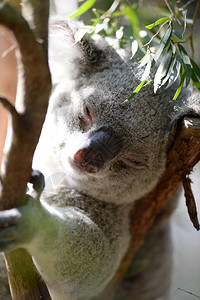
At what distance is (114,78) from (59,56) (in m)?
Result: 0.41

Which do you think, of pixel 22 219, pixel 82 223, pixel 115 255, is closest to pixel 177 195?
pixel 115 255

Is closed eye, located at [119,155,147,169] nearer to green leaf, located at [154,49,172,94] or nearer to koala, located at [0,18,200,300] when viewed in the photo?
koala, located at [0,18,200,300]

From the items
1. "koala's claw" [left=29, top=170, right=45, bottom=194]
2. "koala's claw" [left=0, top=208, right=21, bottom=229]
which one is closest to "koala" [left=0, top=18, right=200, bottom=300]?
"koala's claw" [left=29, top=170, right=45, bottom=194]

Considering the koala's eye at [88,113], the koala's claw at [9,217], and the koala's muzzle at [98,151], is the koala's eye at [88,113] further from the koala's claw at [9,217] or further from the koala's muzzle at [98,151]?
the koala's claw at [9,217]

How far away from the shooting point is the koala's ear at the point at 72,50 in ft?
6.75

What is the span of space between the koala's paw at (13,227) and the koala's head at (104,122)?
1.59ft

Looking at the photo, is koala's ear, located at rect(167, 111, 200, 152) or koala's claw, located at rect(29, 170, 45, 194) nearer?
koala's claw, located at rect(29, 170, 45, 194)

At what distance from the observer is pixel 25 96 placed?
1048mm

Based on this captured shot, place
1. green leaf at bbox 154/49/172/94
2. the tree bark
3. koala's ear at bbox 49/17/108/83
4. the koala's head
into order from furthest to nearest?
koala's ear at bbox 49/17/108/83 → the koala's head → green leaf at bbox 154/49/172/94 → the tree bark

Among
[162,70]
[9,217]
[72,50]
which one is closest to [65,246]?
[9,217]

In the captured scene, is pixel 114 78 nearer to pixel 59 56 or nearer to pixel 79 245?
pixel 59 56

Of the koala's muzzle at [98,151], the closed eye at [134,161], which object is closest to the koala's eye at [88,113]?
the koala's muzzle at [98,151]

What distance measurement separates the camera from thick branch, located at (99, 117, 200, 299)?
183 centimetres

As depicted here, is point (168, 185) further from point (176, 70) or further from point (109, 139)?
point (176, 70)
